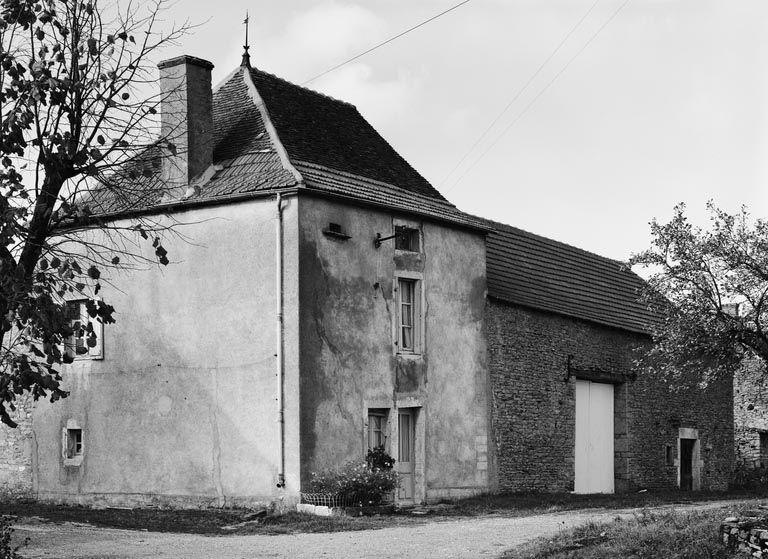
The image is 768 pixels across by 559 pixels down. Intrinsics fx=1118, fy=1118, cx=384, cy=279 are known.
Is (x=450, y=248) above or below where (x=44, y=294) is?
above

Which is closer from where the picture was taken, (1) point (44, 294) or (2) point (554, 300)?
(1) point (44, 294)

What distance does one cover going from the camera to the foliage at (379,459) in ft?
69.9

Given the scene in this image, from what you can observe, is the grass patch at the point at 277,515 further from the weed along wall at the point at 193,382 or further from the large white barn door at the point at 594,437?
the large white barn door at the point at 594,437

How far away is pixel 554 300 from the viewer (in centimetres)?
2794

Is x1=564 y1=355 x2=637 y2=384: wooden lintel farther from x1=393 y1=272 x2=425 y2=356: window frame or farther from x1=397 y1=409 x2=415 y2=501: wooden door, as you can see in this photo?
x1=397 y1=409 x2=415 y2=501: wooden door

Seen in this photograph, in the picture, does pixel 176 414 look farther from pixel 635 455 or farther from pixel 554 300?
pixel 635 455

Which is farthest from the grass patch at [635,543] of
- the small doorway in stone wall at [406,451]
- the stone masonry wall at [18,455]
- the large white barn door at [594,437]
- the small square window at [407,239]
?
the stone masonry wall at [18,455]

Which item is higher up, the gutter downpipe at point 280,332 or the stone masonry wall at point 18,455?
the gutter downpipe at point 280,332

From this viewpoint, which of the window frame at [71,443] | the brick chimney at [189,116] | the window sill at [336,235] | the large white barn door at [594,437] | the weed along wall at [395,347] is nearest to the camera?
the weed along wall at [395,347]

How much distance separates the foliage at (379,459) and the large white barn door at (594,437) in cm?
750

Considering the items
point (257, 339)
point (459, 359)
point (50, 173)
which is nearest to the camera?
point (50, 173)

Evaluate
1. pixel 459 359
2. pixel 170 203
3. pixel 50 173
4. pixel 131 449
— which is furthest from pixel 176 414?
pixel 50 173

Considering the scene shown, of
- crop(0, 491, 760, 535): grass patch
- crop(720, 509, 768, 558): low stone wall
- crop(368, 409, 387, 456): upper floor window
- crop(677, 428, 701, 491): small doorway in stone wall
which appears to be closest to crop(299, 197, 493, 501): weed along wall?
crop(368, 409, 387, 456): upper floor window

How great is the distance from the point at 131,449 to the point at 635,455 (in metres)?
13.8
